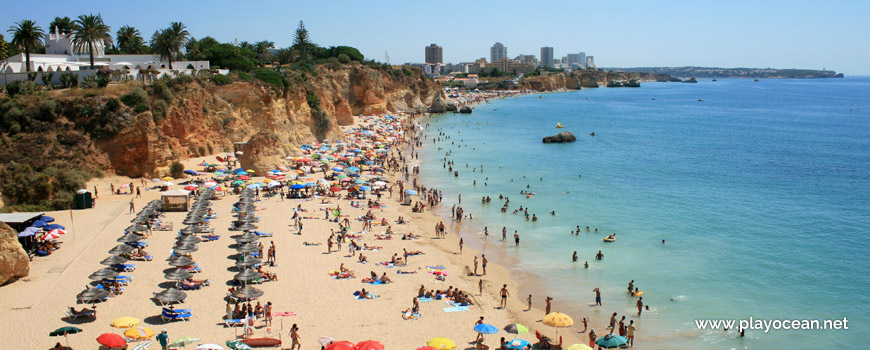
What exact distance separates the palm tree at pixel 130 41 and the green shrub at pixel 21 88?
22352mm

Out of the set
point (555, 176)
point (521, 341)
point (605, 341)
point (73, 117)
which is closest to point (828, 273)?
point (605, 341)

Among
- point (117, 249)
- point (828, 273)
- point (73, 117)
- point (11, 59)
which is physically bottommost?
point (828, 273)

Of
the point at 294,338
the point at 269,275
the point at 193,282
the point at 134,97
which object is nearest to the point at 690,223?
the point at 269,275

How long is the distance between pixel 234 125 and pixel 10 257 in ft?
88.3

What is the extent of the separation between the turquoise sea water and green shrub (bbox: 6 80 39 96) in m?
25.3

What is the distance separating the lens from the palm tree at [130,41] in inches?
2276

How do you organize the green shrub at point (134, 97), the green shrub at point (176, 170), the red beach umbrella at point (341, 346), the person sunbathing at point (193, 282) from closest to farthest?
the red beach umbrella at point (341, 346) → the person sunbathing at point (193, 282) → the green shrub at point (134, 97) → the green shrub at point (176, 170)

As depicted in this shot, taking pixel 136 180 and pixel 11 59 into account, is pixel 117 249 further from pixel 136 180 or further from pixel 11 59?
pixel 11 59

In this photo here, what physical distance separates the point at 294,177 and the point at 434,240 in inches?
548

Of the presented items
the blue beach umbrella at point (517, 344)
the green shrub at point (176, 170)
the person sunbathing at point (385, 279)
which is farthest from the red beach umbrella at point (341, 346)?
the green shrub at point (176, 170)

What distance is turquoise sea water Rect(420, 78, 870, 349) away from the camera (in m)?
19.3

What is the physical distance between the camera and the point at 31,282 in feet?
62.1

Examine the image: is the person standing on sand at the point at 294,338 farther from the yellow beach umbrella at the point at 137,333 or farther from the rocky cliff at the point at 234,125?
the rocky cliff at the point at 234,125

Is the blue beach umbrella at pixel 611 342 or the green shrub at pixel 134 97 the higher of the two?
the green shrub at pixel 134 97
